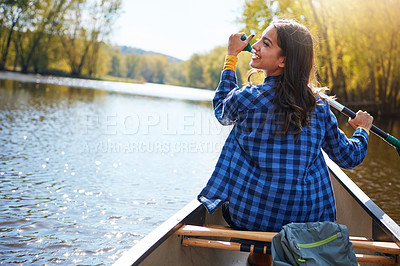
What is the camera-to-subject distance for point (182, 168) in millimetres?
7270

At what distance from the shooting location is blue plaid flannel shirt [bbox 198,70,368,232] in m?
1.84

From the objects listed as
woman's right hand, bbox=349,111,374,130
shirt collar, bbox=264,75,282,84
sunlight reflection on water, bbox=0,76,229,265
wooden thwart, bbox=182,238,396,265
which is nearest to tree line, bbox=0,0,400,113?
shirt collar, bbox=264,75,282,84

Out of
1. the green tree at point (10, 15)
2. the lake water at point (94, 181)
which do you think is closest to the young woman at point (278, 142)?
the lake water at point (94, 181)

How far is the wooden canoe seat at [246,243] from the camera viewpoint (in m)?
1.88

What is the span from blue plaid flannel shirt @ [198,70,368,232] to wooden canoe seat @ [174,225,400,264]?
0.09m

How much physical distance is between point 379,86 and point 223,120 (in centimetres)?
2455

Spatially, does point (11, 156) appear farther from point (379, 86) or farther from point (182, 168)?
point (379, 86)

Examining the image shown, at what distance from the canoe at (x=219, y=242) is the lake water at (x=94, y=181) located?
1.21 meters

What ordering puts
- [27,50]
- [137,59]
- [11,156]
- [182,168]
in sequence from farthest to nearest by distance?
[137,59]
[27,50]
[182,168]
[11,156]

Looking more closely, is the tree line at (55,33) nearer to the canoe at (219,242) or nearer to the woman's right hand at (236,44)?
the canoe at (219,242)

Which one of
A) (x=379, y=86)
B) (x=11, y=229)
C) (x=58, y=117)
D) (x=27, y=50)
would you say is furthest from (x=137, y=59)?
(x=11, y=229)

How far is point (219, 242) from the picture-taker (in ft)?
6.73

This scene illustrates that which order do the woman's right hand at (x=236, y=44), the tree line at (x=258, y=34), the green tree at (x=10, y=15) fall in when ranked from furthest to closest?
the green tree at (x=10, y=15) → the tree line at (x=258, y=34) → the woman's right hand at (x=236, y=44)

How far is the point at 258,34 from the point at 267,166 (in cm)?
1014
